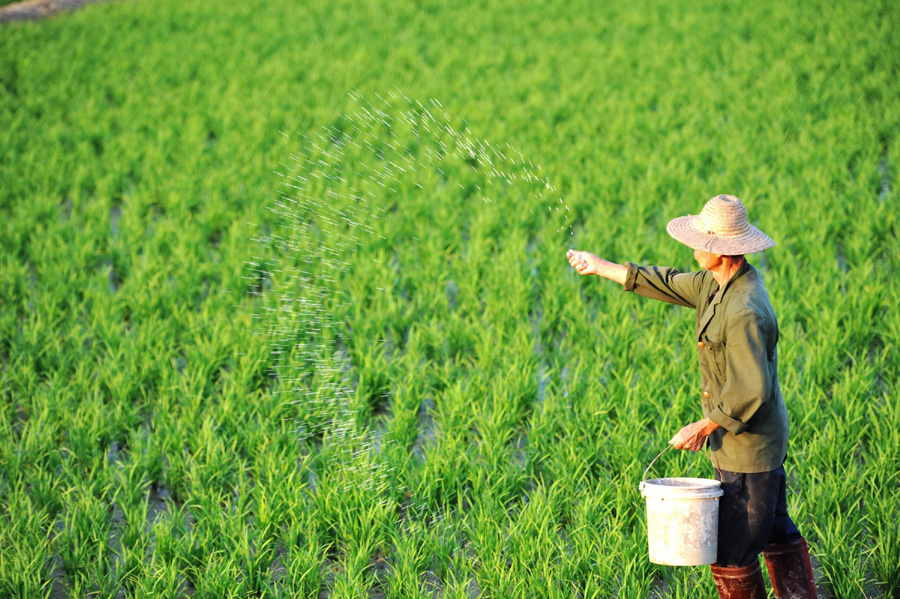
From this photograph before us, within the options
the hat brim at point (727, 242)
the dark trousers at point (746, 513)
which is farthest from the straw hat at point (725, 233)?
the dark trousers at point (746, 513)

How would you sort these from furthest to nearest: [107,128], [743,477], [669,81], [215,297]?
[669,81]
[107,128]
[215,297]
[743,477]

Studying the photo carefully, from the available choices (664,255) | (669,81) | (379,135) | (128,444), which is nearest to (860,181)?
(664,255)

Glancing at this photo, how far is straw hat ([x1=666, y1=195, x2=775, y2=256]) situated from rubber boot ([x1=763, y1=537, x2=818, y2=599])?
29.4 inches

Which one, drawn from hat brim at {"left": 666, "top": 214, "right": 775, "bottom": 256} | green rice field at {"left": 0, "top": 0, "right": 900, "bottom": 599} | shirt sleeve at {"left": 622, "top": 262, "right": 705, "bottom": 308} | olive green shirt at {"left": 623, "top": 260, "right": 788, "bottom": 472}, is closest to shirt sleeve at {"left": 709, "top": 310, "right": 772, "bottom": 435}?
olive green shirt at {"left": 623, "top": 260, "right": 788, "bottom": 472}

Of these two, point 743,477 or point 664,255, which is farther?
point 664,255

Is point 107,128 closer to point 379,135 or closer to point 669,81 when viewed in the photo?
point 379,135

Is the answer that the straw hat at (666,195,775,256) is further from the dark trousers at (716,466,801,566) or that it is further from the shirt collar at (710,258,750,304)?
the dark trousers at (716,466,801,566)

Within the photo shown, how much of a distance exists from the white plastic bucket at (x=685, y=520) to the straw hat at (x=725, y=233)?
22.3 inches

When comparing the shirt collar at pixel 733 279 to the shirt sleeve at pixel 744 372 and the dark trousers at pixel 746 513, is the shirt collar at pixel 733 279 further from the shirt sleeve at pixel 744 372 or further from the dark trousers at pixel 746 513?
the dark trousers at pixel 746 513

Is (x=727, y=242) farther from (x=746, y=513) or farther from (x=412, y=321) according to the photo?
(x=412, y=321)

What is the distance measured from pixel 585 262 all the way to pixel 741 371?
530mm

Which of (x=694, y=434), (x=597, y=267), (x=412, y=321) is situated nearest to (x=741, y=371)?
(x=694, y=434)

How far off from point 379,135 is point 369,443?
4.52m

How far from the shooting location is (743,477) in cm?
195
